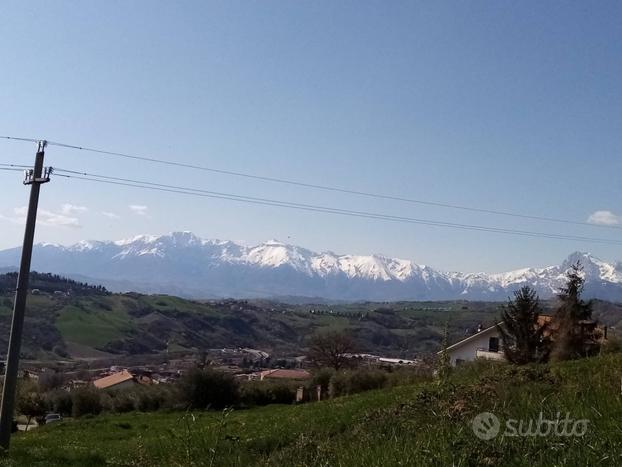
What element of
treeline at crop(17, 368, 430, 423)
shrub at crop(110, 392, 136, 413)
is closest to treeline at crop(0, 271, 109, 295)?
treeline at crop(17, 368, 430, 423)

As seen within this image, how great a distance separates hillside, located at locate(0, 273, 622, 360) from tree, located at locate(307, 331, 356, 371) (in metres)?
48.3

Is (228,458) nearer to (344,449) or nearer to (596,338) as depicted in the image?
(344,449)

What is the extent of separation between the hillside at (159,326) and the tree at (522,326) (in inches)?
2718

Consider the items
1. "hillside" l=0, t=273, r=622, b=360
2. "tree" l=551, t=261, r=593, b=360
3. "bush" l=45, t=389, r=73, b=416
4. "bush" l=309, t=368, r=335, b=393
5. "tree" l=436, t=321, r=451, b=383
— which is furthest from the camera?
"hillside" l=0, t=273, r=622, b=360

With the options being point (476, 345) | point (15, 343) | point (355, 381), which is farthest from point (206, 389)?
point (476, 345)

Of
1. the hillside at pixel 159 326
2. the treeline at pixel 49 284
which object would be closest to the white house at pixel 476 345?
the hillside at pixel 159 326

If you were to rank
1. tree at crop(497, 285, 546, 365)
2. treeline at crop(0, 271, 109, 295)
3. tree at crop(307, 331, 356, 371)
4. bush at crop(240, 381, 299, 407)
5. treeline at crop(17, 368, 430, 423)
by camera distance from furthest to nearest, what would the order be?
treeline at crop(0, 271, 109, 295) < tree at crop(307, 331, 356, 371) < bush at crop(240, 381, 299, 407) < treeline at crop(17, 368, 430, 423) < tree at crop(497, 285, 546, 365)

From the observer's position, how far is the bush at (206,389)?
3897 centimetres

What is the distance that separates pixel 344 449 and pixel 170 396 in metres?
36.5

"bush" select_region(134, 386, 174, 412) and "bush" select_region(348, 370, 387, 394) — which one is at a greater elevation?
"bush" select_region(348, 370, 387, 394)

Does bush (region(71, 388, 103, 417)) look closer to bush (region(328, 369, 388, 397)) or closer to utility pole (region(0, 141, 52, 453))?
bush (region(328, 369, 388, 397))

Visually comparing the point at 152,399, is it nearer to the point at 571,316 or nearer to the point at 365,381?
the point at 365,381

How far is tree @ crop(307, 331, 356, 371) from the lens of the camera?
59.6m

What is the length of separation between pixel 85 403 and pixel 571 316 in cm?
3076
